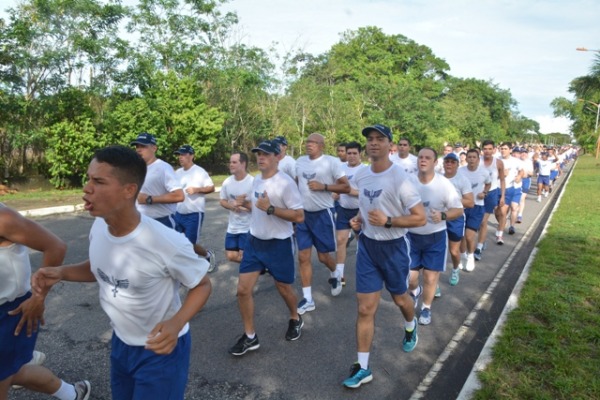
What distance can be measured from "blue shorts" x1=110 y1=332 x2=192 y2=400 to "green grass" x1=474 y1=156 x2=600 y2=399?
2346mm

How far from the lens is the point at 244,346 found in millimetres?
4250

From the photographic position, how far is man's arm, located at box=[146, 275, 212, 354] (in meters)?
2.03

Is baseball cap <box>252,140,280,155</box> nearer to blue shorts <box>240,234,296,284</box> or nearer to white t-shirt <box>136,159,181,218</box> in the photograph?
blue shorts <box>240,234,296,284</box>

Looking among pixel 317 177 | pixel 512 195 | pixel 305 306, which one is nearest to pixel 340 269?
pixel 305 306

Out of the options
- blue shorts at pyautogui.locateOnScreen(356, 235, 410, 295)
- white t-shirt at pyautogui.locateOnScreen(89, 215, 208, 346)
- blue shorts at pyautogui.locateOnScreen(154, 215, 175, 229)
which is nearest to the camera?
white t-shirt at pyautogui.locateOnScreen(89, 215, 208, 346)

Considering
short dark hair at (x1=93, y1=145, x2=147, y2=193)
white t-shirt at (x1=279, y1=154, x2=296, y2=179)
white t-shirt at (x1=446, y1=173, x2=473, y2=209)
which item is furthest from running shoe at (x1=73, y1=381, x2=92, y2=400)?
white t-shirt at (x1=446, y1=173, x2=473, y2=209)

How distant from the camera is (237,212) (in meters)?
5.81

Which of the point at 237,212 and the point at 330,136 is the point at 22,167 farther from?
the point at 330,136

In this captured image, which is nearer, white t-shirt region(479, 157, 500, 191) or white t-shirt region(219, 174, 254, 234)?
white t-shirt region(219, 174, 254, 234)

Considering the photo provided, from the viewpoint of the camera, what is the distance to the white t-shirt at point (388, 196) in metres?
3.89

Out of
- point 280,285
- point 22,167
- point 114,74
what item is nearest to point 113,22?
point 114,74

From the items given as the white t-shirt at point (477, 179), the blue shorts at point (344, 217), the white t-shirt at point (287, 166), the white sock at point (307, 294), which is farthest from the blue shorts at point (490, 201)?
the white sock at point (307, 294)

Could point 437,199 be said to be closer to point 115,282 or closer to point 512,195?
point 115,282

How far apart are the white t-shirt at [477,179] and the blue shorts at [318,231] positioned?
320 cm
